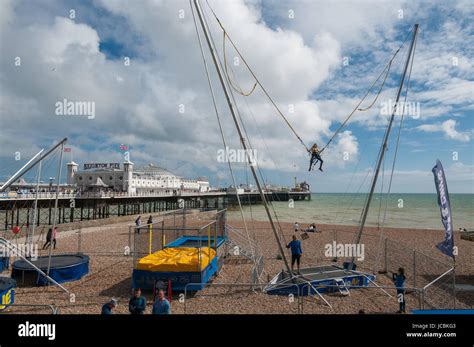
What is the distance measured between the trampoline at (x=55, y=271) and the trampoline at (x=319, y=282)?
8032 millimetres

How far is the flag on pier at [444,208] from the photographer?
10172 mm

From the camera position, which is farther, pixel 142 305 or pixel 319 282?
pixel 319 282

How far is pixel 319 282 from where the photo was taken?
1105 centimetres

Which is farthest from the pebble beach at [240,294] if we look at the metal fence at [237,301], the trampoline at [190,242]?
the trampoline at [190,242]

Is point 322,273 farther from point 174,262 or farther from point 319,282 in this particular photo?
point 174,262

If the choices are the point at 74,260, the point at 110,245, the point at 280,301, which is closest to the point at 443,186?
the point at 280,301

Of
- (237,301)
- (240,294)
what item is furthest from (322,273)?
(237,301)

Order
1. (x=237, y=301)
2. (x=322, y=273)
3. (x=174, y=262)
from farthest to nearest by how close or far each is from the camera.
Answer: (x=322, y=273) < (x=174, y=262) < (x=237, y=301)

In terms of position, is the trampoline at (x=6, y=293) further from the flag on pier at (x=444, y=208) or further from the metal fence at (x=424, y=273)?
the flag on pier at (x=444, y=208)

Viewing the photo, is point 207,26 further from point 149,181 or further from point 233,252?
point 149,181

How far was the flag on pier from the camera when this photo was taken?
10172mm

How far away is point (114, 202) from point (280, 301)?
5865 cm

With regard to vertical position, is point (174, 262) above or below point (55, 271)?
above

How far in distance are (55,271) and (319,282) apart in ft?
33.7
